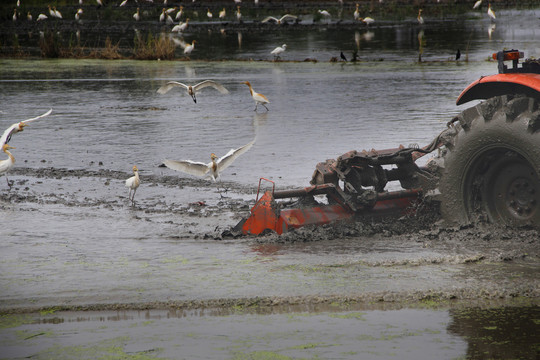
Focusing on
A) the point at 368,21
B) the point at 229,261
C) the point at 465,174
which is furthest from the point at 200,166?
the point at 368,21

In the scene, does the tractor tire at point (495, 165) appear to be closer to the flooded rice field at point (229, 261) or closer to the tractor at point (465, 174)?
the tractor at point (465, 174)

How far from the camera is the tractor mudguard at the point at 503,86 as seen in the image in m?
6.84

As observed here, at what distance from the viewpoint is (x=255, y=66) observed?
27.1 metres

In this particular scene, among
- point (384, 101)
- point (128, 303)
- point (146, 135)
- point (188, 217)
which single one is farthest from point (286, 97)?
point (128, 303)

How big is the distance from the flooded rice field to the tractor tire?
169 mm

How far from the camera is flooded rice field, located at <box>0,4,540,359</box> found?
201 inches

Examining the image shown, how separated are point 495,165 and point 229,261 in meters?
2.30

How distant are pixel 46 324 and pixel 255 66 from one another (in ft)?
72.4

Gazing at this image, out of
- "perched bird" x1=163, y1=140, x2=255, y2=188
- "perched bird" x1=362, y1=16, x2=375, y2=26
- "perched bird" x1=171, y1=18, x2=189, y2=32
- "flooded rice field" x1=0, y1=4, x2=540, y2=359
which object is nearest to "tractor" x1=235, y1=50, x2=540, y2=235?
"flooded rice field" x1=0, y1=4, x2=540, y2=359

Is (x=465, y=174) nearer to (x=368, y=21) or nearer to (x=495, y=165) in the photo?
(x=495, y=165)

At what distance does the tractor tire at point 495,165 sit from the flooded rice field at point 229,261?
17 cm

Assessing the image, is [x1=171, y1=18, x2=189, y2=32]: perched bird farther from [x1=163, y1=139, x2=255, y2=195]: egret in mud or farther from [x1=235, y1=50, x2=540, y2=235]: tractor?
[x1=235, y1=50, x2=540, y2=235]: tractor

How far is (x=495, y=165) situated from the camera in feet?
23.6

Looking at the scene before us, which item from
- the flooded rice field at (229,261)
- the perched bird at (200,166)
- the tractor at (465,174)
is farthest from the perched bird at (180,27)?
the tractor at (465,174)
